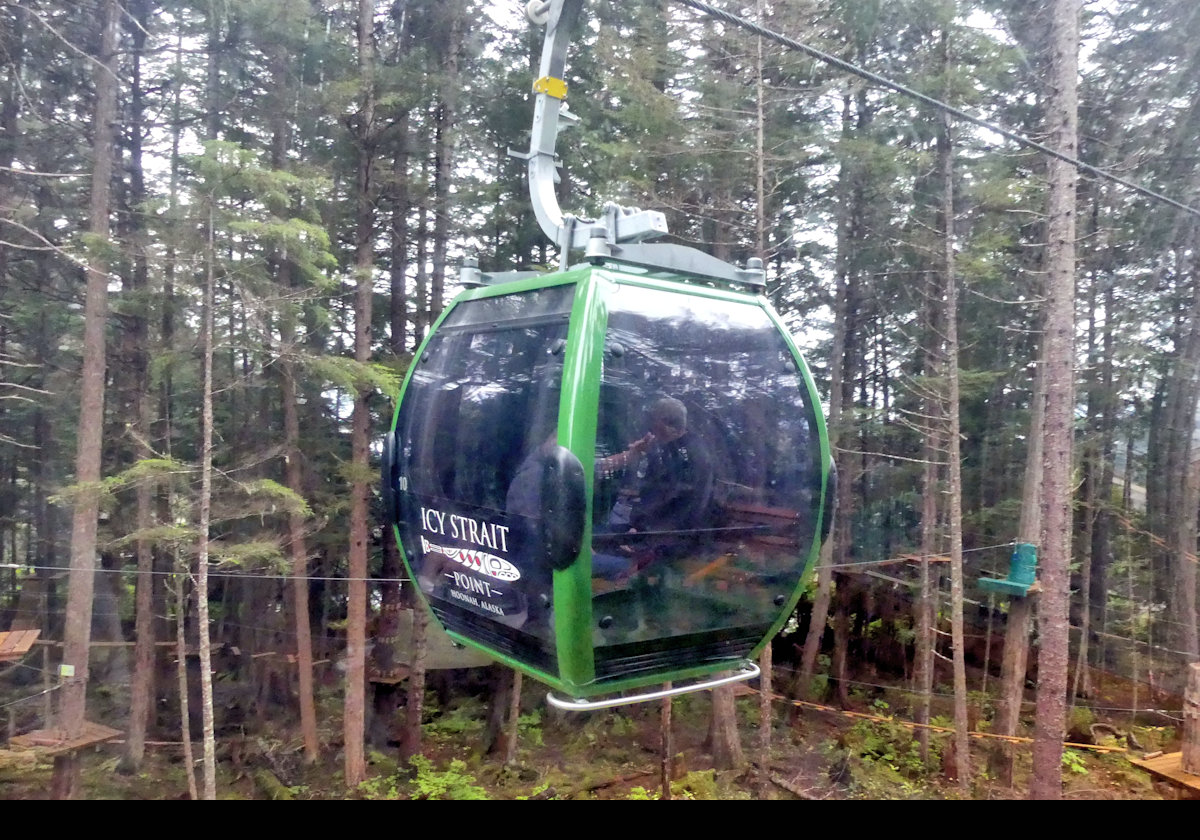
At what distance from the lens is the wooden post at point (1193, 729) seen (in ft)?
16.0

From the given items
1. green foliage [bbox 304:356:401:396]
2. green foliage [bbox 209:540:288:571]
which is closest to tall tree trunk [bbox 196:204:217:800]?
green foliage [bbox 209:540:288:571]

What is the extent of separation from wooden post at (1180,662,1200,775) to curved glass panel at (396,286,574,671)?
4.90 meters

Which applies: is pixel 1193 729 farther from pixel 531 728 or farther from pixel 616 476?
pixel 531 728

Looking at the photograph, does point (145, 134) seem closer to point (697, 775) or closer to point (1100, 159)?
point (697, 775)

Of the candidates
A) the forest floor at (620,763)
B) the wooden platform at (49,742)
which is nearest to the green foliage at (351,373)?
the wooden platform at (49,742)

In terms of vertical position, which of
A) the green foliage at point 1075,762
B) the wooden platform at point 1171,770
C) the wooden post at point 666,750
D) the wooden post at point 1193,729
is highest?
the wooden post at point 1193,729

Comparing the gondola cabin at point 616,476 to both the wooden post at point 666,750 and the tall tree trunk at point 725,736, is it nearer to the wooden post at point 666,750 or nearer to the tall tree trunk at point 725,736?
the wooden post at point 666,750

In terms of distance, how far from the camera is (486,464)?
2287 millimetres

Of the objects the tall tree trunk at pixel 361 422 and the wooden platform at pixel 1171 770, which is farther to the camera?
the tall tree trunk at pixel 361 422

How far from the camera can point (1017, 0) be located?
8.83 m

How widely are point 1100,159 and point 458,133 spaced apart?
8.03m

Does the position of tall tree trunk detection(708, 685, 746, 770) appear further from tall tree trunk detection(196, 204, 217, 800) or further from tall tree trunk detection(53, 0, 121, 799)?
tall tree trunk detection(53, 0, 121, 799)

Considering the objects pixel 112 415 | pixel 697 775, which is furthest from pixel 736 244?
pixel 112 415

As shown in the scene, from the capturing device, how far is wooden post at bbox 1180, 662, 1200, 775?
487 cm
